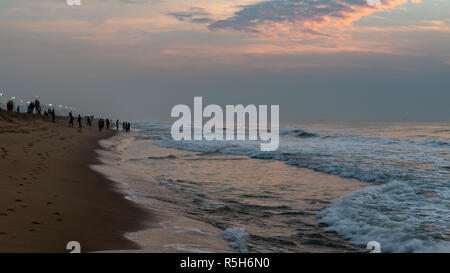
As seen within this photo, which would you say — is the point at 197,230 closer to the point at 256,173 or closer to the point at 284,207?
the point at 284,207

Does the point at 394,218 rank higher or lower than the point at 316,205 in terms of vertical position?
higher

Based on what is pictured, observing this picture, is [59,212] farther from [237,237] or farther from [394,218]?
[394,218]

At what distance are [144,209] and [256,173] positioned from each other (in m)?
9.96

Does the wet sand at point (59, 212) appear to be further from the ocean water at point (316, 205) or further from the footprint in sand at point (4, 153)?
the ocean water at point (316, 205)

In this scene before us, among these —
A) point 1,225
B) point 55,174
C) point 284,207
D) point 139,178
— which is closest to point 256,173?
point 139,178

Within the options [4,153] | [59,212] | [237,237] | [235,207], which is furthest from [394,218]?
[4,153]

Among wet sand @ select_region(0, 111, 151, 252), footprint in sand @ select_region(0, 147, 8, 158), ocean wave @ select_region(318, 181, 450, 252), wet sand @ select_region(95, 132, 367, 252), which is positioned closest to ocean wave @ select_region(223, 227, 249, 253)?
wet sand @ select_region(95, 132, 367, 252)

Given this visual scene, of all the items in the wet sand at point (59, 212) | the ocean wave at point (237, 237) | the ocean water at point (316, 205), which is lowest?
the ocean water at point (316, 205)

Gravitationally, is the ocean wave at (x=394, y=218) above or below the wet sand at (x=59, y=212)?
below

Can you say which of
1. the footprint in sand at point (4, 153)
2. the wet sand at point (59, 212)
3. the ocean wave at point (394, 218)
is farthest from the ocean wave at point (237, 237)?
the footprint in sand at point (4, 153)

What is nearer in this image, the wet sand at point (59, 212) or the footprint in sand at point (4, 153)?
the wet sand at point (59, 212)

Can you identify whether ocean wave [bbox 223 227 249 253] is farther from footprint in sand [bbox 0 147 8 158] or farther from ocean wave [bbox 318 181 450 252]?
footprint in sand [bbox 0 147 8 158]

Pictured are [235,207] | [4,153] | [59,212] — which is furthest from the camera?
[4,153]

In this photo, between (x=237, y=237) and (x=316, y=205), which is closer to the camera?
(x=237, y=237)
